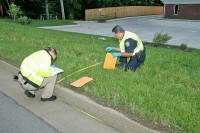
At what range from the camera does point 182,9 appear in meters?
40.4

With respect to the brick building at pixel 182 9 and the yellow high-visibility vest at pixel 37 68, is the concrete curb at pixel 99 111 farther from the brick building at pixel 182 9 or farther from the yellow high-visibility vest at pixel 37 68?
the brick building at pixel 182 9

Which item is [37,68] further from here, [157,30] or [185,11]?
[185,11]

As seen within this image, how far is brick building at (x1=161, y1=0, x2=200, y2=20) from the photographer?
128ft

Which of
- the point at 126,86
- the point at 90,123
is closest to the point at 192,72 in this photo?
the point at 126,86

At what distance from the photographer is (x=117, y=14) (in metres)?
48.4

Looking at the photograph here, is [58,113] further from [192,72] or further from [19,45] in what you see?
[19,45]

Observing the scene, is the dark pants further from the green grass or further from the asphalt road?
the asphalt road

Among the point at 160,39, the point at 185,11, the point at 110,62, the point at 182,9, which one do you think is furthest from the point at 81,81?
the point at 182,9

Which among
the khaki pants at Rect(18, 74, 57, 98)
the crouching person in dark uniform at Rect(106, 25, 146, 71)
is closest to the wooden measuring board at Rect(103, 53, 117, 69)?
the crouching person in dark uniform at Rect(106, 25, 146, 71)

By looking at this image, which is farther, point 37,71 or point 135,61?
point 135,61

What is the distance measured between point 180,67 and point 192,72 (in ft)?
1.76

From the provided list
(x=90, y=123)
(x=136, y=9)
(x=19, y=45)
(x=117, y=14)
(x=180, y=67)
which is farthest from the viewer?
(x=136, y=9)

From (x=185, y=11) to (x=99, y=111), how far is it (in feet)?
125

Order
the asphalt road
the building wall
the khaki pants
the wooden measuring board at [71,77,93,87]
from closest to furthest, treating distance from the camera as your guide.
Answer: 1. the asphalt road
2. the khaki pants
3. the wooden measuring board at [71,77,93,87]
4. the building wall
